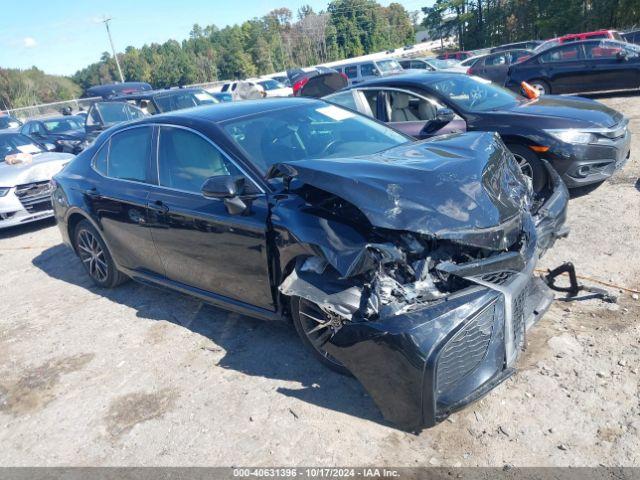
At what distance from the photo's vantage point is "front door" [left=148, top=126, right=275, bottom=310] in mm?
3473

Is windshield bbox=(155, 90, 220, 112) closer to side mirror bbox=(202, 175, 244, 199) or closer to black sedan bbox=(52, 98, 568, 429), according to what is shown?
black sedan bbox=(52, 98, 568, 429)

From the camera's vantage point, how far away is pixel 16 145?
388 inches

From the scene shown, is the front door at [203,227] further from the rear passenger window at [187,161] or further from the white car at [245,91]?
the white car at [245,91]

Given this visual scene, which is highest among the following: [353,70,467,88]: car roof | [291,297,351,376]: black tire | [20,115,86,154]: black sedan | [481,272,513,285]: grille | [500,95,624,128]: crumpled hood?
[353,70,467,88]: car roof

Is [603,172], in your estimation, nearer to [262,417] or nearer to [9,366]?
[262,417]

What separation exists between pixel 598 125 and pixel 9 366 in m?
6.28

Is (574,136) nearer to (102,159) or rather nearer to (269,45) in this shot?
(102,159)

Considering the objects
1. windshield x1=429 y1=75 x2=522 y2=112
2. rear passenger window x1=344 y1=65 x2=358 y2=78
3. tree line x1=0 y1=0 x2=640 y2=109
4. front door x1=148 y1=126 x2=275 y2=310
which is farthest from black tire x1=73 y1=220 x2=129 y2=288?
tree line x1=0 y1=0 x2=640 y2=109

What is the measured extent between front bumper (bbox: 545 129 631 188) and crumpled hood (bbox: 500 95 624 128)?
0.94 ft

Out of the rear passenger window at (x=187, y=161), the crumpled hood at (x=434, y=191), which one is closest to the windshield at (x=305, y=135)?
the rear passenger window at (x=187, y=161)

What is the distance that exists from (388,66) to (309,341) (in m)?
22.9

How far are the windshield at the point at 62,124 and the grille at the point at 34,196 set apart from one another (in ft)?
25.3

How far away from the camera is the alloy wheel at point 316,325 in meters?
3.10

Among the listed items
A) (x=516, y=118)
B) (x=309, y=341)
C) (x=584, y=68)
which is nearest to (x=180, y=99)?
(x=516, y=118)
